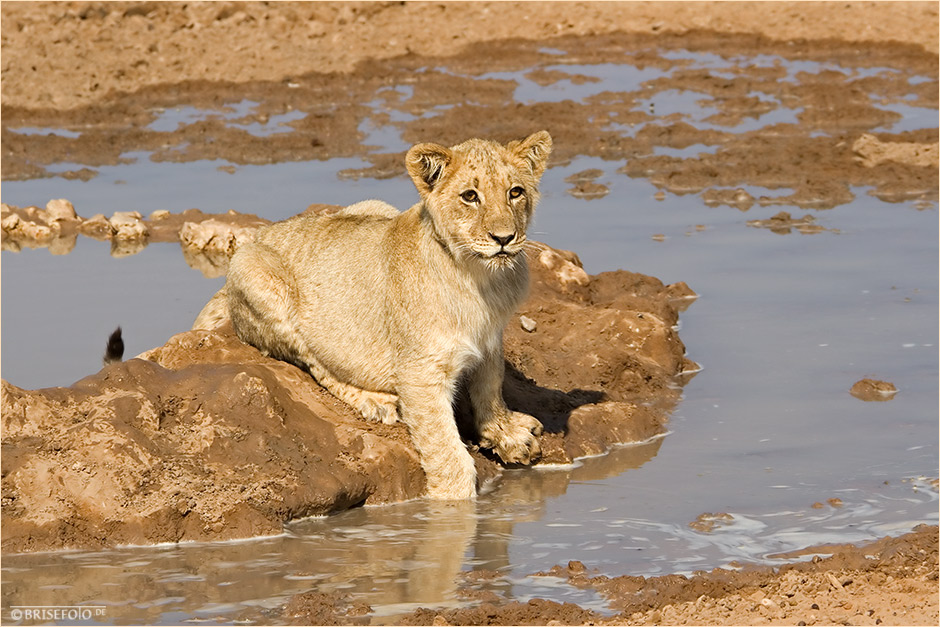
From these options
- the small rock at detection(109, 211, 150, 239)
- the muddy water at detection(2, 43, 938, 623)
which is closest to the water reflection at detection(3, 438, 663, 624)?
the muddy water at detection(2, 43, 938, 623)

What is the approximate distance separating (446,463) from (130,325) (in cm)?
431

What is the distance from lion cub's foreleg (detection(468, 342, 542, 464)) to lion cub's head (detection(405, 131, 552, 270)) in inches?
31.4

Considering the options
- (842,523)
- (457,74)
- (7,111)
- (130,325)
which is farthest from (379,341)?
(457,74)

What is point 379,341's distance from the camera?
329 inches

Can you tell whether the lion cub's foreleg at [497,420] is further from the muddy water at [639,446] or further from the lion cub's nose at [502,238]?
the lion cub's nose at [502,238]

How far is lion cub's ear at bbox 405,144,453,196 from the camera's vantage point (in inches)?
302

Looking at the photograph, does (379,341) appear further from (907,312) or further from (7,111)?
(7,111)

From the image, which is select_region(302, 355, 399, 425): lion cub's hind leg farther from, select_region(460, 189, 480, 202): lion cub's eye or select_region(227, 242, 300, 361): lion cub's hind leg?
select_region(460, 189, 480, 202): lion cub's eye

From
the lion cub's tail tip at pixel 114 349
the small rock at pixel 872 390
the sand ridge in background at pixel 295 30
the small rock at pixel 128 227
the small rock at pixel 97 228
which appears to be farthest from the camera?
the sand ridge in background at pixel 295 30

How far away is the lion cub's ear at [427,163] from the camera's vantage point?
7.66m

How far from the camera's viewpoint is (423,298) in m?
8.03

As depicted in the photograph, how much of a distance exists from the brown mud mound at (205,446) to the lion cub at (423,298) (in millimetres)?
206

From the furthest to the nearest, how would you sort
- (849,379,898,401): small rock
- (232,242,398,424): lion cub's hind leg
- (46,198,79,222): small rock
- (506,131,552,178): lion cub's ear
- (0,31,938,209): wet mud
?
(0,31,938,209): wet mud
(46,198,79,222): small rock
(849,379,898,401): small rock
(232,242,398,424): lion cub's hind leg
(506,131,552,178): lion cub's ear

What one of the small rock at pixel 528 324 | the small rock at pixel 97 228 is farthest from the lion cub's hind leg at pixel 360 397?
the small rock at pixel 97 228
